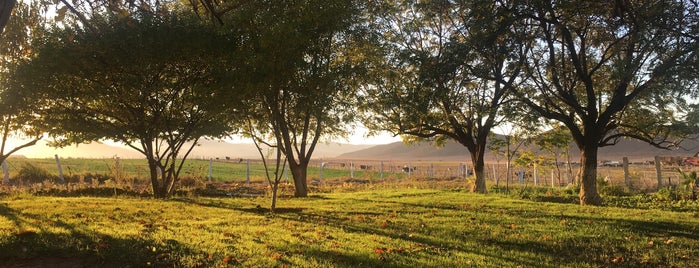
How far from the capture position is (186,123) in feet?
66.4

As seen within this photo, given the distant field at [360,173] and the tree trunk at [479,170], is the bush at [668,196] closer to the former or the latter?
the distant field at [360,173]

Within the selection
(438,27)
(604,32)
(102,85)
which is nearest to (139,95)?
(102,85)

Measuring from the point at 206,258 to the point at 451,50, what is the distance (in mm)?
9868

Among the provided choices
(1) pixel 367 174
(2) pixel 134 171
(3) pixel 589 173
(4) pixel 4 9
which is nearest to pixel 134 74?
(4) pixel 4 9

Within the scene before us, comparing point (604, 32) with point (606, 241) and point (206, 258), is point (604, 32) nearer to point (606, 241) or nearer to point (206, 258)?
point (606, 241)

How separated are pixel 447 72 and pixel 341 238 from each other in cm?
695

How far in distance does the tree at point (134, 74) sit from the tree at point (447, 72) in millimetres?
6193

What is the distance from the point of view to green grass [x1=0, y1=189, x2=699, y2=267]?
Answer: 6895mm

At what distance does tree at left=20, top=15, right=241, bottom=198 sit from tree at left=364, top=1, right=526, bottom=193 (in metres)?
6.19

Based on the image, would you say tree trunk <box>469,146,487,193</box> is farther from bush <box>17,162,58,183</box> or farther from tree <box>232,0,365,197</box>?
bush <box>17,162,58,183</box>

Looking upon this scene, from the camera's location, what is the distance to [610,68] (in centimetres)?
1571

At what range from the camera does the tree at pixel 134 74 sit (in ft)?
45.1

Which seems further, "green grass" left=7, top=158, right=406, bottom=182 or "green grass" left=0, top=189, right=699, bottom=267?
"green grass" left=7, top=158, right=406, bottom=182

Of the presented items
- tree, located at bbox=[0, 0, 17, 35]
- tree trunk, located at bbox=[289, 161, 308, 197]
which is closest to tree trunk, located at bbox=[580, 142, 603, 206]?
tree trunk, located at bbox=[289, 161, 308, 197]
